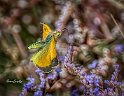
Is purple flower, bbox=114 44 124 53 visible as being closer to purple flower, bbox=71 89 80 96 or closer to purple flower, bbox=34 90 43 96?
purple flower, bbox=71 89 80 96

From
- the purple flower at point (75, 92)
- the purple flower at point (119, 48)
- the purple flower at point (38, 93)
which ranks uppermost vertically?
the purple flower at point (119, 48)

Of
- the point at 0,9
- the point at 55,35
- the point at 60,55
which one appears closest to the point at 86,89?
the point at 55,35

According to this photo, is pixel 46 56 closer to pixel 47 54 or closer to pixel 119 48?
pixel 47 54

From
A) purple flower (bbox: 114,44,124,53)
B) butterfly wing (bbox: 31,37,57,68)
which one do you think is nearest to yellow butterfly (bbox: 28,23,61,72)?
butterfly wing (bbox: 31,37,57,68)

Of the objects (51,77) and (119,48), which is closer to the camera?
Answer: (51,77)

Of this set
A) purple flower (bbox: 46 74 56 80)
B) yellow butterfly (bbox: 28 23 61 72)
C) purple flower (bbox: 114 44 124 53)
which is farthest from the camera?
purple flower (bbox: 114 44 124 53)

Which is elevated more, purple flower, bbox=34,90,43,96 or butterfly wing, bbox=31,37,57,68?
butterfly wing, bbox=31,37,57,68

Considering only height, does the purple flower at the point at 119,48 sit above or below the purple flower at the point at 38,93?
above

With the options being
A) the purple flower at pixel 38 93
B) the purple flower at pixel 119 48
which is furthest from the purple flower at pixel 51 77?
the purple flower at pixel 119 48

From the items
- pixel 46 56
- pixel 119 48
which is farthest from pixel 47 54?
pixel 119 48

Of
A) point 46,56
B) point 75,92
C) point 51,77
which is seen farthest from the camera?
point 75,92

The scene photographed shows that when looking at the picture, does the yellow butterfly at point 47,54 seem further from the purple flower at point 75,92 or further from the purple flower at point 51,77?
the purple flower at point 75,92

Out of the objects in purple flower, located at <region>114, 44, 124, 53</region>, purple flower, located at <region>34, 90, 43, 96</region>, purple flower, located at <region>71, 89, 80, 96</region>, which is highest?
purple flower, located at <region>114, 44, 124, 53</region>
